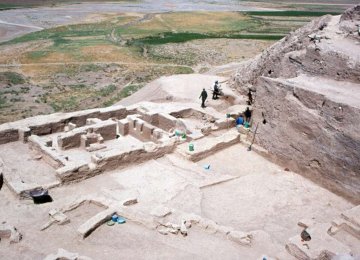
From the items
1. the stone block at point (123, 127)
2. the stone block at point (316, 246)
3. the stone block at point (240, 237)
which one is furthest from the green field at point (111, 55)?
the stone block at point (316, 246)

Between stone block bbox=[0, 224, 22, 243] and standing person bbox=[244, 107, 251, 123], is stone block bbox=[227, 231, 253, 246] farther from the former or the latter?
standing person bbox=[244, 107, 251, 123]

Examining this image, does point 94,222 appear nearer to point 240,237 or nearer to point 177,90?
point 240,237

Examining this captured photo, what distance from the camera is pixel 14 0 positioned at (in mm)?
97438

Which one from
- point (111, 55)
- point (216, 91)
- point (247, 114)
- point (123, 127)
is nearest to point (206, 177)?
point (123, 127)

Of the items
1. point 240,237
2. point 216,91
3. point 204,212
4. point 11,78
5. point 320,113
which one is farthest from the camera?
point 11,78

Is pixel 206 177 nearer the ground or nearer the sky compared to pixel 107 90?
nearer the sky

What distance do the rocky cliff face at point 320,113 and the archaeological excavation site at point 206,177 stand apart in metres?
0.05

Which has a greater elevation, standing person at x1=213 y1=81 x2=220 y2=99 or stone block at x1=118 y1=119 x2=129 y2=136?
standing person at x1=213 y1=81 x2=220 y2=99

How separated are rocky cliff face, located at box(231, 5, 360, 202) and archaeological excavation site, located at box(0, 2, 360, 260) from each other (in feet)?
0.15

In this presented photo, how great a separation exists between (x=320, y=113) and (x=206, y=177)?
4.84 meters

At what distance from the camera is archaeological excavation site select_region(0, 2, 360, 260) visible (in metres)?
10.8

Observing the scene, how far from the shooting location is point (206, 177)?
15227 millimetres

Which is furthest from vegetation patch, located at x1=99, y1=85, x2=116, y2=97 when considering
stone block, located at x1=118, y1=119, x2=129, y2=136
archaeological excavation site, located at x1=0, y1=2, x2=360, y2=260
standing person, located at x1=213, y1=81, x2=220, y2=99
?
stone block, located at x1=118, y1=119, x2=129, y2=136

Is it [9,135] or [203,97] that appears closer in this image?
[9,135]
